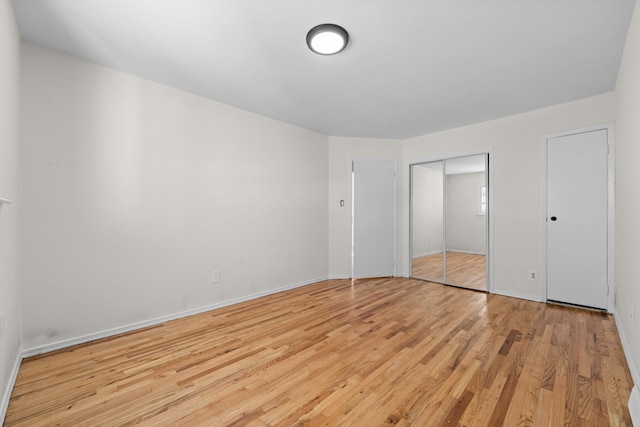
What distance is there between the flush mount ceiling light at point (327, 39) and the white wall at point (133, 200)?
5.35 feet

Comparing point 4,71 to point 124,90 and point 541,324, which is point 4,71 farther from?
point 541,324

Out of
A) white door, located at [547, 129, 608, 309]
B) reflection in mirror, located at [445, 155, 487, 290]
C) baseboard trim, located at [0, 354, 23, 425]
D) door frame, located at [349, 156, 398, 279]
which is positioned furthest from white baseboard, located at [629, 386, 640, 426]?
baseboard trim, located at [0, 354, 23, 425]

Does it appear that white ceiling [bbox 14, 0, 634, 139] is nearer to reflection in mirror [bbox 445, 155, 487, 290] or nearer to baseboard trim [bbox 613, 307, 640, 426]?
reflection in mirror [bbox 445, 155, 487, 290]

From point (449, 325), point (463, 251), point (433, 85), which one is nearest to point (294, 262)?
point (449, 325)

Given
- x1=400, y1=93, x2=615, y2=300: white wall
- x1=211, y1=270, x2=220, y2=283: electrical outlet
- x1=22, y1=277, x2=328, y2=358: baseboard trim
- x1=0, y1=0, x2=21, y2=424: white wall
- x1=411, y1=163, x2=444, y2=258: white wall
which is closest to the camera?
x1=0, y1=0, x2=21, y2=424: white wall

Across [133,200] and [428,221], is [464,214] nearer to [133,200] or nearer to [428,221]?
[428,221]

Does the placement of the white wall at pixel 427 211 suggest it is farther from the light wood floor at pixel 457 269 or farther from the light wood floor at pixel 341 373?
the light wood floor at pixel 341 373

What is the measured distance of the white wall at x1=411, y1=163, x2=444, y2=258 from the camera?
432cm

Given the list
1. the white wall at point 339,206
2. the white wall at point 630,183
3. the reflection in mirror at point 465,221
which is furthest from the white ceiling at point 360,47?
the white wall at point 339,206

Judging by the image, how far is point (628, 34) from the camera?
6.42ft

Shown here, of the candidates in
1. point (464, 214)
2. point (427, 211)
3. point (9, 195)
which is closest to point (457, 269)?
point (464, 214)

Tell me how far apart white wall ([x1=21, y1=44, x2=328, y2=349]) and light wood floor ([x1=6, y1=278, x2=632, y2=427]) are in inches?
14.6

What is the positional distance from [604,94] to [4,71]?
5255 millimetres

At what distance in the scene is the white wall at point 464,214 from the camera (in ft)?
13.2
